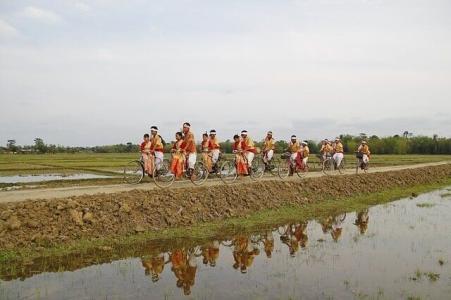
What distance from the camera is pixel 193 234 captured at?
39.8 feet

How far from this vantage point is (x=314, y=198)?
18953 millimetres

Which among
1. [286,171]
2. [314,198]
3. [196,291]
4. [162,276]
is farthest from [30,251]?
[286,171]

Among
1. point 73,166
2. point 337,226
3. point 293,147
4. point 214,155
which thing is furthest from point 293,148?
point 73,166

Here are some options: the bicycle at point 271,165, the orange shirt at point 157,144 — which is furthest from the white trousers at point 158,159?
the bicycle at point 271,165

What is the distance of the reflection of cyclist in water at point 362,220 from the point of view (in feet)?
44.8

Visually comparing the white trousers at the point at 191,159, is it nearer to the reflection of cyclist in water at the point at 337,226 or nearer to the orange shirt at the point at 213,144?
the orange shirt at the point at 213,144

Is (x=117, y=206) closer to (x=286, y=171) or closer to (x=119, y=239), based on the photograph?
(x=119, y=239)

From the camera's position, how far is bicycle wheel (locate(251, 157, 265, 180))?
A: 19.4 meters

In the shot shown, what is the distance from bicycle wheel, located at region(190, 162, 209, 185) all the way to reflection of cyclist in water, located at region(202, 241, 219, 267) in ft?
18.0

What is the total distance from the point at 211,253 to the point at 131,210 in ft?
10.3

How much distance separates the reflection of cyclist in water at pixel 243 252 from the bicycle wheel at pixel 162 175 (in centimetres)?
450

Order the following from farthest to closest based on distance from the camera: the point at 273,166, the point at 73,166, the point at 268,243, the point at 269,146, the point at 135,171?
the point at 73,166 → the point at 273,166 → the point at 269,146 → the point at 135,171 → the point at 268,243

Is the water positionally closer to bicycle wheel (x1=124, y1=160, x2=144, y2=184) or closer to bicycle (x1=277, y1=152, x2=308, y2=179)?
bicycle wheel (x1=124, y1=160, x2=144, y2=184)

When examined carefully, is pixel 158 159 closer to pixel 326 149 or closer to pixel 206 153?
pixel 206 153
